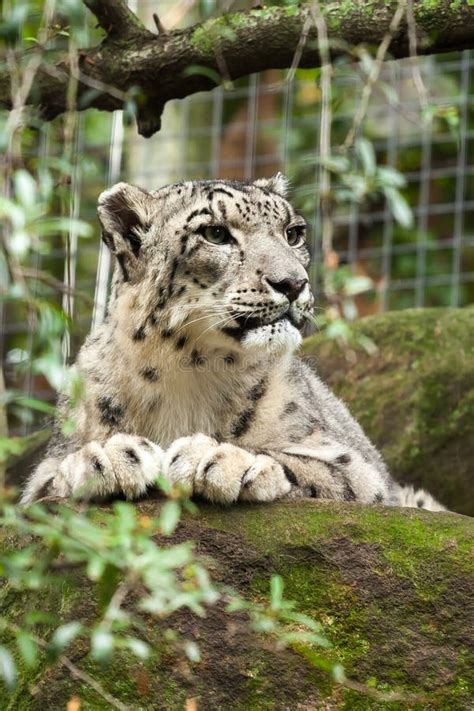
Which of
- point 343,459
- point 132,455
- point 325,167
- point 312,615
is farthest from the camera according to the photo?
point 343,459

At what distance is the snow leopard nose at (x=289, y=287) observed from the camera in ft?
19.1

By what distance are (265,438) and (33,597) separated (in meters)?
1.63

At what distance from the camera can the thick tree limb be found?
621cm

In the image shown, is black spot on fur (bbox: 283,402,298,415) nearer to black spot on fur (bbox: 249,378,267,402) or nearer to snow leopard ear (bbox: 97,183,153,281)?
black spot on fur (bbox: 249,378,267,402)

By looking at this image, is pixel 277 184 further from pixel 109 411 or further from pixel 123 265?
Result: pixel 109 411

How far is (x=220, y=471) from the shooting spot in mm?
5324

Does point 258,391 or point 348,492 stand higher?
point 258,391

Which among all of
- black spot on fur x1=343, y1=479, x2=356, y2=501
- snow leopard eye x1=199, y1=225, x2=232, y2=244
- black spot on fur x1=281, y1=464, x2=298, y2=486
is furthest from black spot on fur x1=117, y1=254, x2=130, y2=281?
black spot on fur x1=343, y1=479, x2=356, y2=501

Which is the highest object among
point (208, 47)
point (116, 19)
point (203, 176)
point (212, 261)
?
point (116, 19)

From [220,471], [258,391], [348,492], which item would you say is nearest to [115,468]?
[220,471]

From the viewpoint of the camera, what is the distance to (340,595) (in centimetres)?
504

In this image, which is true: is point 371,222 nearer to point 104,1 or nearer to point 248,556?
point 104,1

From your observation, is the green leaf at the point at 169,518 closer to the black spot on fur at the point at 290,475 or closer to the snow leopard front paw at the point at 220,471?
the snow leopard front paw at the point at 220,471

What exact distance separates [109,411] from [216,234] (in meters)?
0.98
